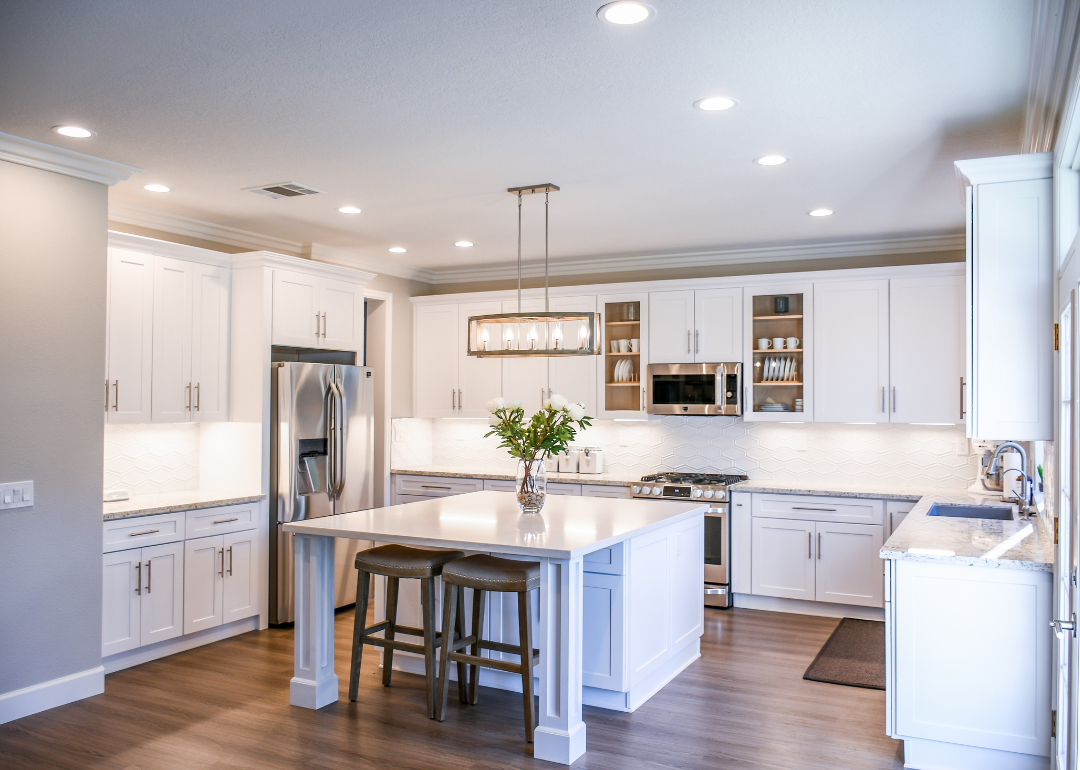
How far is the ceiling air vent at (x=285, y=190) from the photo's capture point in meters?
4.51

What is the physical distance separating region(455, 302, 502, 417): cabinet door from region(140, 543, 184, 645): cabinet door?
2914 millimetres

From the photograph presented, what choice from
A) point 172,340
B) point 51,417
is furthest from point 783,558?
point 51,417

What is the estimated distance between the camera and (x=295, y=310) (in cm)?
562

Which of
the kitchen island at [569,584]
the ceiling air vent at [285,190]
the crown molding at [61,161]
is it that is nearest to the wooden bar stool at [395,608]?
the kitchen island at [569,584]

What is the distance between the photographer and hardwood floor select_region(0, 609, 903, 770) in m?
3.32

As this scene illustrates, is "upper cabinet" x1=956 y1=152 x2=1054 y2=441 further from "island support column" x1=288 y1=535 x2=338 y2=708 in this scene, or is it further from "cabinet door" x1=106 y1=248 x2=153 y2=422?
"cabinet door" x1=106 y1=248 x2=153 y2=422

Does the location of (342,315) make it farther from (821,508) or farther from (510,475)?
(821,508)

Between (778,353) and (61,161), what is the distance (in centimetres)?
467

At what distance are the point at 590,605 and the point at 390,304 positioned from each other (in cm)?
382

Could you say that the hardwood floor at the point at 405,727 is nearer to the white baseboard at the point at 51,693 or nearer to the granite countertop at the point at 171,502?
the white baseboard at the point at 51,693

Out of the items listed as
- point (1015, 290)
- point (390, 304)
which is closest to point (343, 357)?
point (390, 304)

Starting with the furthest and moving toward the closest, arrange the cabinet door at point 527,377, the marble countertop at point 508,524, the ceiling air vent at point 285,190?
1. the cabinet door at point 527,377
2. the ceiling air vent at point 285,190
3. the marble countertop at point 508,524

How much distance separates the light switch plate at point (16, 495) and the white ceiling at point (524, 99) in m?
1.56

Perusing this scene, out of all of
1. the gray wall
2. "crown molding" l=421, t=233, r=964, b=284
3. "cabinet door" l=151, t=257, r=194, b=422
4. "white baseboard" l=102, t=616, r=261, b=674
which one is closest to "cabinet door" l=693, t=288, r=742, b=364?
"crown molding" l=421, t=233, r=964, b=284
